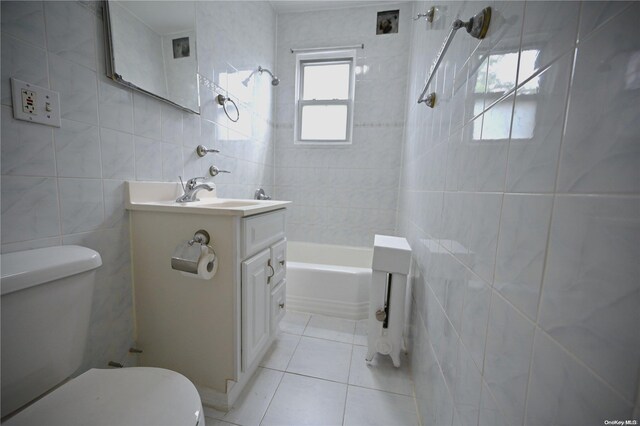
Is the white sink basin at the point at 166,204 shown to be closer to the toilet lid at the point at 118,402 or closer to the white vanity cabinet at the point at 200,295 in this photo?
the white vanity cabinet at the point at 200,295

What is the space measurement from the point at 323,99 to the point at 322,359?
2.42 metres

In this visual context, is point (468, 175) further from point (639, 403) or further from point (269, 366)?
point (269, 366)

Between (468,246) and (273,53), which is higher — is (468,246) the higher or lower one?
the lower one

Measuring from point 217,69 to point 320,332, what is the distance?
6.46 ft

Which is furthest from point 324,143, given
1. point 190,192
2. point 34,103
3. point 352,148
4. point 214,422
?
point 214,422

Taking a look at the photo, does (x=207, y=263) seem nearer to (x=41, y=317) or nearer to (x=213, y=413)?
(x=41, y=317)

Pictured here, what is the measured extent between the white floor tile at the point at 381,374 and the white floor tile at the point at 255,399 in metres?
0.42

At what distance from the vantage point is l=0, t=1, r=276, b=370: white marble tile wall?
0.74 m

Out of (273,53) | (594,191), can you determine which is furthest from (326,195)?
(594,191)

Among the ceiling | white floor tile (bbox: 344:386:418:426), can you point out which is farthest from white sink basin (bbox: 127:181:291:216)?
the ceiling

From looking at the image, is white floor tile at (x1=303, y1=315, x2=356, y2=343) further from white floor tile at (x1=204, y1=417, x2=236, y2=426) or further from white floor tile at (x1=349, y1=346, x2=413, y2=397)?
white floor tile at (x1=204, y1=417, x2=236, y2=426)

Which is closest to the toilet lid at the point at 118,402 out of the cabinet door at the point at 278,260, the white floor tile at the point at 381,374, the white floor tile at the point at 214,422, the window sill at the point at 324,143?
the white floor tile at the point at 214,422

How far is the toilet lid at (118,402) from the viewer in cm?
58

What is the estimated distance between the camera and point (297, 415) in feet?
3.61
